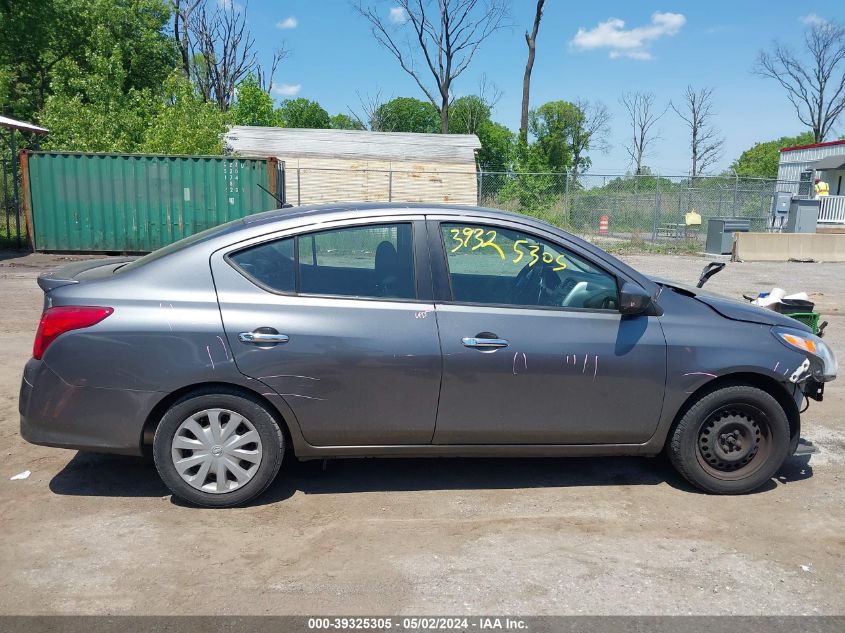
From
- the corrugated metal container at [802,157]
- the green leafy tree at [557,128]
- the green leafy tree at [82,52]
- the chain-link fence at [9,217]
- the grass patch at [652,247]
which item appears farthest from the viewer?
the green leafy tree at [557,128]

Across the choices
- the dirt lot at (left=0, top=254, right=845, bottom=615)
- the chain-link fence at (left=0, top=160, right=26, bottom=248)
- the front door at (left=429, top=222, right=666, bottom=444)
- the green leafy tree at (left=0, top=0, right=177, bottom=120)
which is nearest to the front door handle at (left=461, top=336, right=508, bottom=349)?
the front door at (left=429, top=222, right=666, bottom=444)

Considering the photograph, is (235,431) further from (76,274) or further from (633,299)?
(633,299)

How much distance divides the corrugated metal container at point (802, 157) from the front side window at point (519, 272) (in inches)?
1426

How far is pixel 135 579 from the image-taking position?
3316 mm

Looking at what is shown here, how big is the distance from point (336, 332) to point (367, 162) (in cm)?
2567

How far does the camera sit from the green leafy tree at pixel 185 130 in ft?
71.7

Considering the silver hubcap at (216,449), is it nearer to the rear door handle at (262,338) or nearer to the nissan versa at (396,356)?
the nissan versa at (396,356)

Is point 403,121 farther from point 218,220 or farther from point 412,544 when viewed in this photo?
point 412,544

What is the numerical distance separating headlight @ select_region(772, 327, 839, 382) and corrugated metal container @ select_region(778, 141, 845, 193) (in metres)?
35.5

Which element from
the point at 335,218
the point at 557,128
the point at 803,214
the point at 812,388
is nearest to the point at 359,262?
the point at 335,218

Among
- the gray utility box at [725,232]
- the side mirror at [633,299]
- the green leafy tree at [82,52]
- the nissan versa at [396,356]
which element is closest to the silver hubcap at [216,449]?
the nissan versa at [396,356]

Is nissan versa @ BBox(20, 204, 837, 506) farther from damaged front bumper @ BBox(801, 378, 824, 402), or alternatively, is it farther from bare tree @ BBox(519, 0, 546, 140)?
bare tree @ BBox(519, 0, 546, 140)

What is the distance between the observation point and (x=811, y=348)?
4312mm

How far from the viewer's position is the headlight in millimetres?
4277
